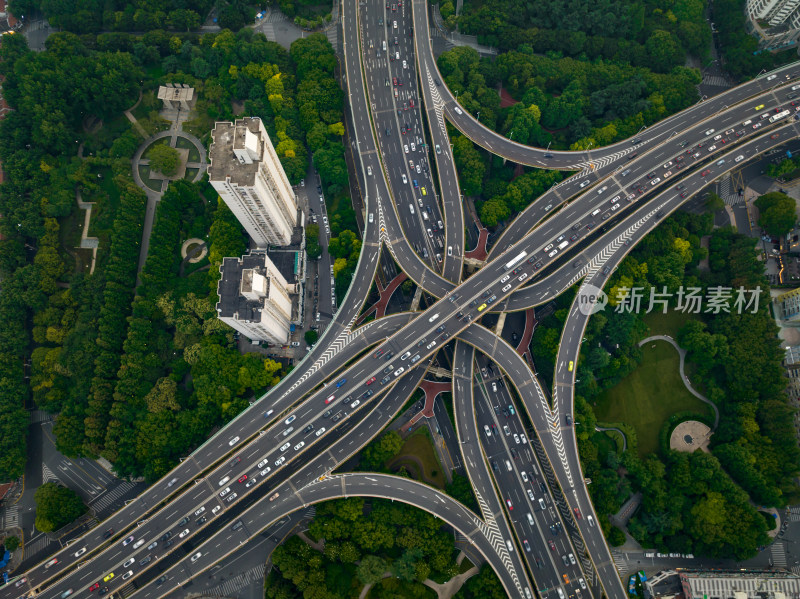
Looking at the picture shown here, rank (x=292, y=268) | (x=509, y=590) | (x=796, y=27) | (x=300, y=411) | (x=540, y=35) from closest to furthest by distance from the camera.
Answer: (x=509, y=590) → (x=300, y=411) → (x=292, y=268) → (x=796, y=27) → (x=540, y=35)

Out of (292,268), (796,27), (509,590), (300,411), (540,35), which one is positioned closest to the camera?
(509,590)

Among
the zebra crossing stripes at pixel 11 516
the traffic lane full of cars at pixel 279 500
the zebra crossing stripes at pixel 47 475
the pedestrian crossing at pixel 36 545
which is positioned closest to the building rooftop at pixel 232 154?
Result: the traffic lane full of cars at pixel 279 500

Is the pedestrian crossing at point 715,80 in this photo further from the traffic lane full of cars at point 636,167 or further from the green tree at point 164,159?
the green tree at point 164,159

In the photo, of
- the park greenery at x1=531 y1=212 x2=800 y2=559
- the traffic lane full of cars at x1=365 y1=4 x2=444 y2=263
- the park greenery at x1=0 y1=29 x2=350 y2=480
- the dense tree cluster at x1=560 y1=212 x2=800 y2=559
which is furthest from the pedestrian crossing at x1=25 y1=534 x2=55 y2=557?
the dense tree cluster at x1=560 y1=212 x2=800 y2=559

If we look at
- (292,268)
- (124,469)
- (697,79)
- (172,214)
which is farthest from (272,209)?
(697,79)

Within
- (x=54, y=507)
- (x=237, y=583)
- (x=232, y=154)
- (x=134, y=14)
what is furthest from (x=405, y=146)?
(x=54, y=507)

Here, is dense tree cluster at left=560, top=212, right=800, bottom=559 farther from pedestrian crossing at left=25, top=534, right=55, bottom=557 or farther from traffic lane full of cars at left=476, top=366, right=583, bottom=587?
pedestrian crossing at left=25, top=534, right=55, bottom=557

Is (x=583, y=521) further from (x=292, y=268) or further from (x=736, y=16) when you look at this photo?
(x=736, y=16)
